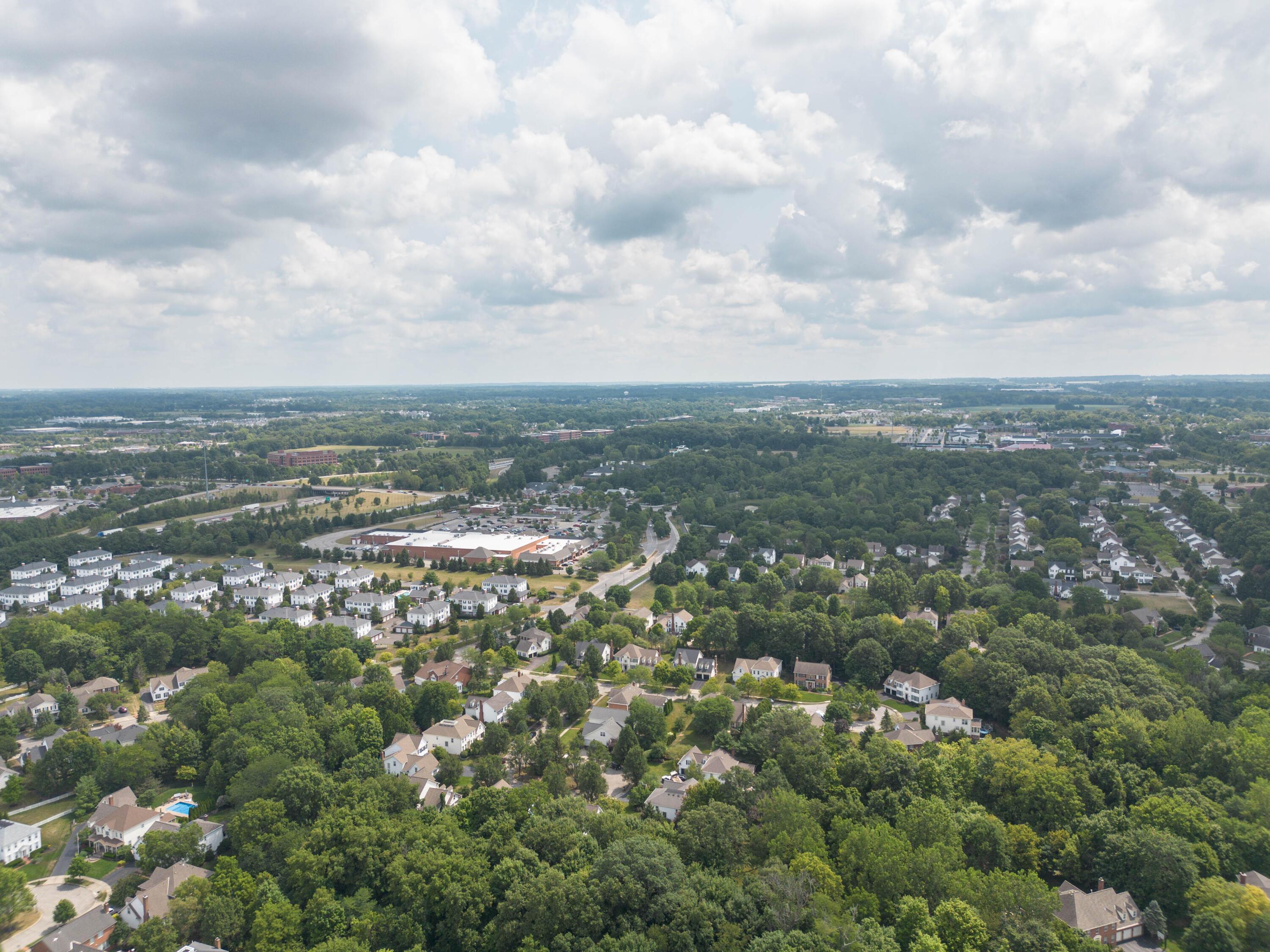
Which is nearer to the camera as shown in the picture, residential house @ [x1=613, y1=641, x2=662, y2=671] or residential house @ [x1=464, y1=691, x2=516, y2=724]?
residential house @ [x1=464, y1=691, x2=516, y2=724]

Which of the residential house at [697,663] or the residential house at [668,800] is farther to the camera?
the residential house at [697,663]

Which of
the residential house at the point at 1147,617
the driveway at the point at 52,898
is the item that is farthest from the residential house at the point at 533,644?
the residential house at the point at 1147,617

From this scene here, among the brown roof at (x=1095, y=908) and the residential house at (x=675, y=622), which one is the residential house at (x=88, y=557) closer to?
the residential house at (x=675, y=622)

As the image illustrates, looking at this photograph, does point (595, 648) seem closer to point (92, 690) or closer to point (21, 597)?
point (92, 690)

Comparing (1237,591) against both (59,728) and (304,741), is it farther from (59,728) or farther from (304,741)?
(59,728)

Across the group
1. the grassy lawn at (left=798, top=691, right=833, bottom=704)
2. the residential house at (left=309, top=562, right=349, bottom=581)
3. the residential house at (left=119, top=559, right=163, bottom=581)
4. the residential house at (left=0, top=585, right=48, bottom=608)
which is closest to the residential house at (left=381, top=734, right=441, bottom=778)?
the grassy lawn at (left=798, top=691, right=833, bottom=704)

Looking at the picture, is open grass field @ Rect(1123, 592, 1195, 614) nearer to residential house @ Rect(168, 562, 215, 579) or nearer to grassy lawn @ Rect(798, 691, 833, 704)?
grassy lawn @ Rect(798, 691, 833, 704)

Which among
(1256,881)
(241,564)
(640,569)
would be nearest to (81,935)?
(1256,881)
